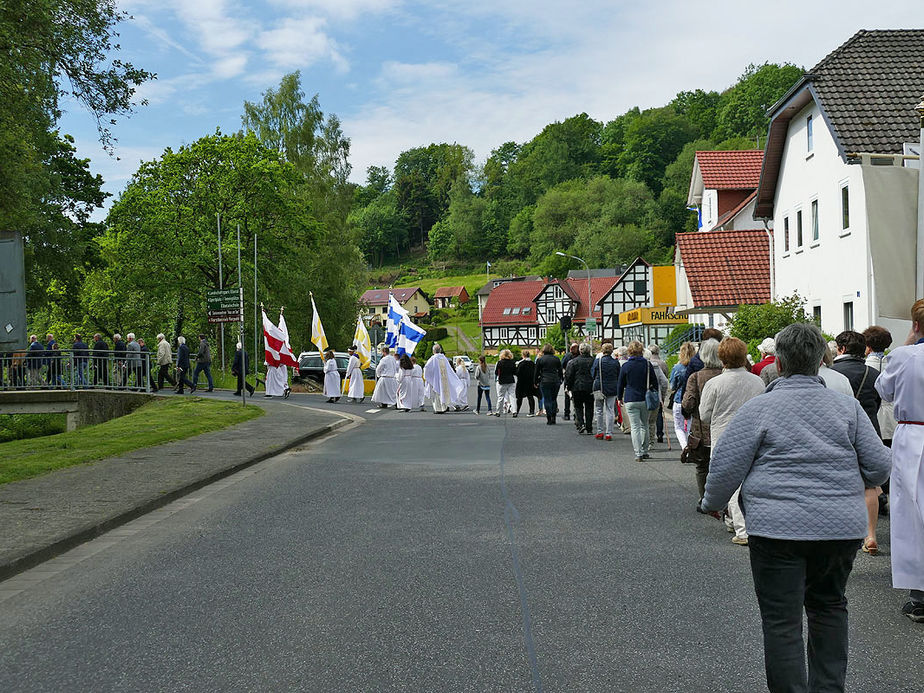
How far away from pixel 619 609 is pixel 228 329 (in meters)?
49.9

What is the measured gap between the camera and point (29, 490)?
1190cm

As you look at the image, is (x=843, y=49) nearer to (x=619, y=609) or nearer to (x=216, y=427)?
(x=216, y=427)

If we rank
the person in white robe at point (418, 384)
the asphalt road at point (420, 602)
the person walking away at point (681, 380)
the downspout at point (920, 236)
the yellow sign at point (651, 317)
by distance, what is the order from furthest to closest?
the yellow sign at point (651, 317) < the person in white robe at point (418, 384) < the person walking away at point (681, 380) < the downspout at point (920, 236) < the asphalt road at point (420, 602)

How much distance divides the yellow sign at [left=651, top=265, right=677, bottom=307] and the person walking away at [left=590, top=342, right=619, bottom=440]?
3706cm

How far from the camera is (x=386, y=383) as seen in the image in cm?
3166

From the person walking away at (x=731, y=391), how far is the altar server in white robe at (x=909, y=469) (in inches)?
85.0

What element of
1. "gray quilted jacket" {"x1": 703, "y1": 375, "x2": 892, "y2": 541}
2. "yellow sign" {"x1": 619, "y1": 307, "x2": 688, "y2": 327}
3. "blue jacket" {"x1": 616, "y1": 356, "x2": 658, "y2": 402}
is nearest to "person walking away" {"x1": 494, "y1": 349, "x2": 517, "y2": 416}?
"blue jacket" {"x1": 616, "y1": 356, "x2": 658, "y2": 402}

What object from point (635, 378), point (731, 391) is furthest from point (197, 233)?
point (731, 391)

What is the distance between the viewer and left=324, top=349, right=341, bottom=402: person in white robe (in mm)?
33875

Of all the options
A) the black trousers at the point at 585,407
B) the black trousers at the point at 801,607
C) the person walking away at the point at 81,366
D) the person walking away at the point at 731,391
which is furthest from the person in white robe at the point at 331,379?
the black trousers at the point at 801,607

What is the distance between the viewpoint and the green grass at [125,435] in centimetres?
1518

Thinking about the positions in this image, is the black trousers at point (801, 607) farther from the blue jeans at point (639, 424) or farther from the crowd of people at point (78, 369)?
the crowd of people at point (78, 369)

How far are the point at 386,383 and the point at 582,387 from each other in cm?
1295

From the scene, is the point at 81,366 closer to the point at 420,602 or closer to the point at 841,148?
the point at 841,148
